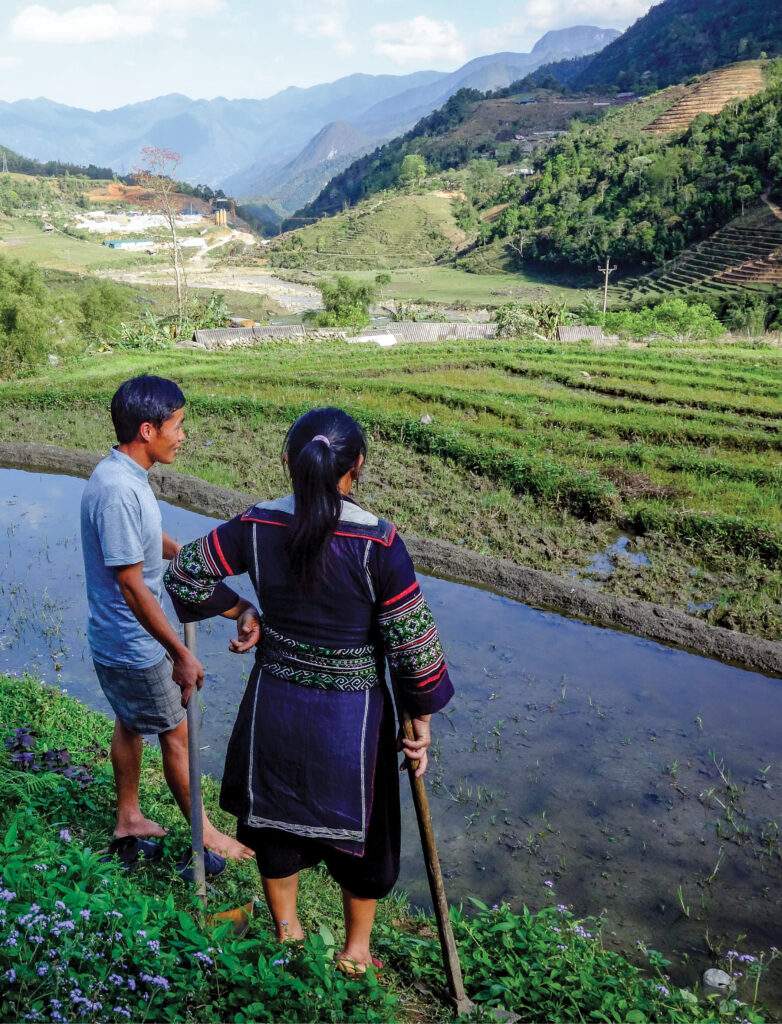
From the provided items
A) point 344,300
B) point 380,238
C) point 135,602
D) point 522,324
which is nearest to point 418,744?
point 135,602

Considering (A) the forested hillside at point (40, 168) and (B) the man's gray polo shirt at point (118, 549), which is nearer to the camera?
(B) the man's gray polo shirt at point (118, 549)

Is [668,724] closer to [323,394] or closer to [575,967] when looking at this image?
[575,967]

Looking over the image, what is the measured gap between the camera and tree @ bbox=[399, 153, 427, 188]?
115m

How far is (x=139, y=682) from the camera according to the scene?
9.96ft

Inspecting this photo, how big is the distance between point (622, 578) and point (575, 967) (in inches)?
217

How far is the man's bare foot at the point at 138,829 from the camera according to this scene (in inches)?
125

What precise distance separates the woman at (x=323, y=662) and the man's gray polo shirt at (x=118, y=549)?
1.94 feet

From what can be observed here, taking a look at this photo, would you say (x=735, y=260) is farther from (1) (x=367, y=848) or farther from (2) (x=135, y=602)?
(1) (x=367, y=848)

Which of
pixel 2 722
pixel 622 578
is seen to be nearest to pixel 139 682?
pixel 2 722

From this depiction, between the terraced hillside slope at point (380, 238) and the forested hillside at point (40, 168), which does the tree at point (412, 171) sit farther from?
the forested hillside at point (40, 168)

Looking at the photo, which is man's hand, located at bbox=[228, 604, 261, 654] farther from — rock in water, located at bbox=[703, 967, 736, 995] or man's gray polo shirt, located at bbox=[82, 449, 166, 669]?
rock in water, located at bbox=[703, 967, 736, 995]

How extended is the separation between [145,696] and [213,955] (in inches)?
43.8

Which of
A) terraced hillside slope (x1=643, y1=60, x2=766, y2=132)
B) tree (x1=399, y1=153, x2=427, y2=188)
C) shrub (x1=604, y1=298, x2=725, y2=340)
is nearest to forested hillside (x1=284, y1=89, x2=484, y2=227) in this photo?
tree (x1=399, y1=153, x2=427, y2=188)

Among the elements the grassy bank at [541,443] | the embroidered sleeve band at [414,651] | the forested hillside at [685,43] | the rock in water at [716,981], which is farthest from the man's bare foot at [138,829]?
the forested hillside at [685,43]
